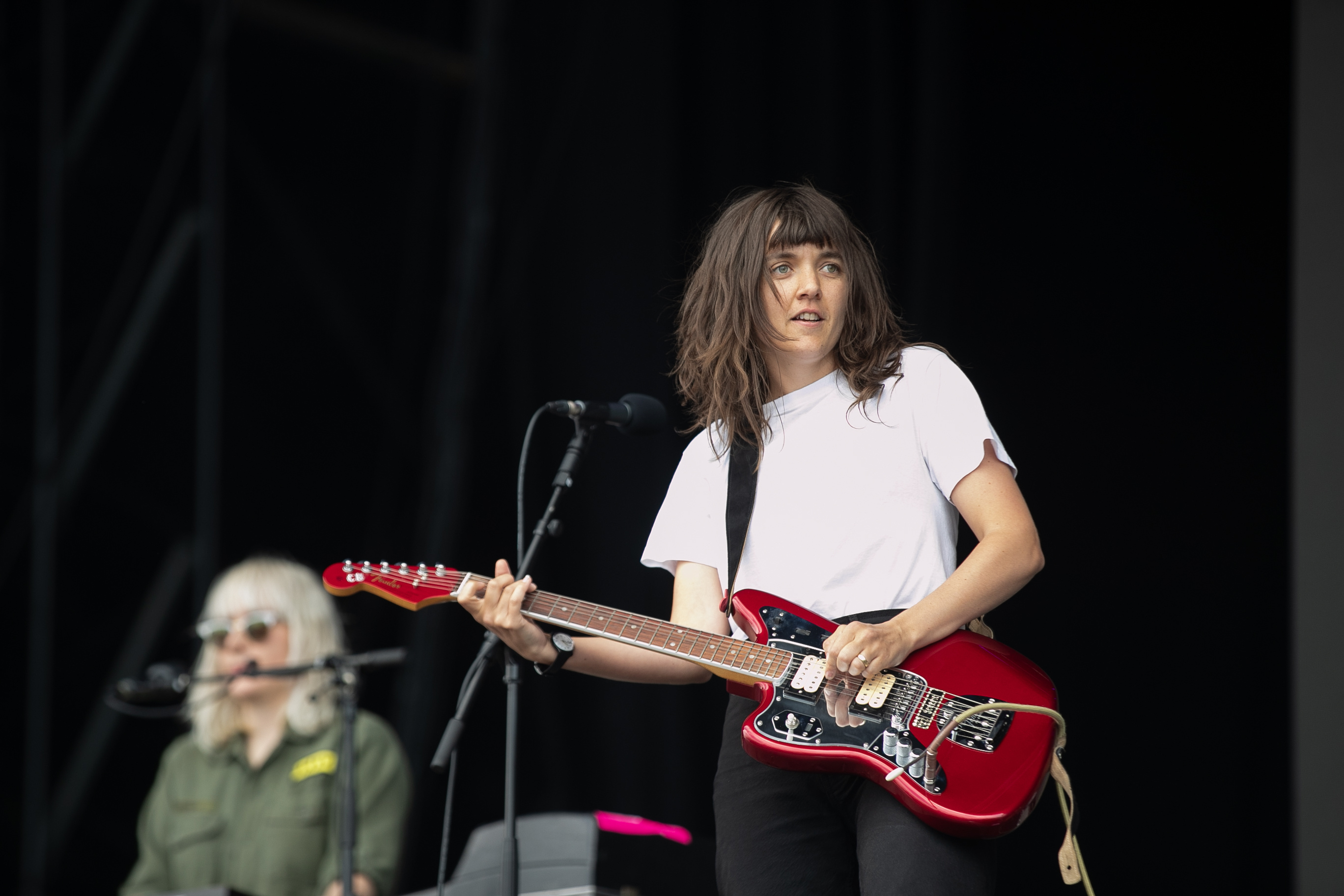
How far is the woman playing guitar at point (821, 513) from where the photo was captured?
1815 millimetres

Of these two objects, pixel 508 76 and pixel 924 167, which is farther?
pixel 508 76

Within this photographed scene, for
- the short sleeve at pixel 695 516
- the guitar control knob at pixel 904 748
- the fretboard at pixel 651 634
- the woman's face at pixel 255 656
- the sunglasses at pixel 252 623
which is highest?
the short sleeve at pixel 695 516

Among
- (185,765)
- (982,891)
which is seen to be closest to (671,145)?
(185,765)

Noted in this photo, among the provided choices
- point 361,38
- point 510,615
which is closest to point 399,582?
point 510,615

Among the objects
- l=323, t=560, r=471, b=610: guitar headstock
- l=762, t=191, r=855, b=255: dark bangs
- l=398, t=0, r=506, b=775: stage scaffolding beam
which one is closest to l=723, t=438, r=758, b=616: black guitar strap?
l=762, t=191, r=855, b=255: dark bangs

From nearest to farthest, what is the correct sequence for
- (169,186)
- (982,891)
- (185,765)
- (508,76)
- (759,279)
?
1. (982,891)
2. (759,279)
3. (185,765)
4. (169,186)
5. (508,76)

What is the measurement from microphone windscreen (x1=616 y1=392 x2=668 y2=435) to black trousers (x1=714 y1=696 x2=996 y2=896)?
24.3 inches

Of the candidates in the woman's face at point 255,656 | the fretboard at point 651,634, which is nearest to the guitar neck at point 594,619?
the fretboard at point 651,634

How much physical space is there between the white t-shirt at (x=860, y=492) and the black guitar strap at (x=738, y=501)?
A: 0.04 ft

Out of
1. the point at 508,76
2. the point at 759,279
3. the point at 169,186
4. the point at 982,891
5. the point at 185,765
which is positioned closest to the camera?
the point at 982,891

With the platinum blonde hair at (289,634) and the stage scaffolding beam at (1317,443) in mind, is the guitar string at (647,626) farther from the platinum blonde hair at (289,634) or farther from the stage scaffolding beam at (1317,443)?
the stage scaffolding beam at (1317,443)

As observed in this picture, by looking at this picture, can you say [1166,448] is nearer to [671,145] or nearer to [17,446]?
[671,145]

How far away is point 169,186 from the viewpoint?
3.79m

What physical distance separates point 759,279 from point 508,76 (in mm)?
2343
